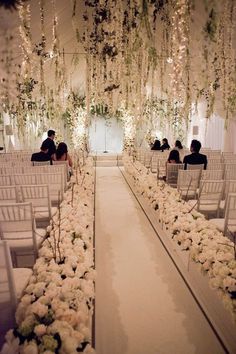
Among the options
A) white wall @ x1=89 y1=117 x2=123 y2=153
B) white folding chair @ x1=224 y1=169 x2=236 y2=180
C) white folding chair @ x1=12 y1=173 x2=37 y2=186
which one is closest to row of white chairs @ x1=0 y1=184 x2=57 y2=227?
white folding chair @ x1=12 y1=173 x2=37 y2=186

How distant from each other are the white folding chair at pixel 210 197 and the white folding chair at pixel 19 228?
2155 millimetres

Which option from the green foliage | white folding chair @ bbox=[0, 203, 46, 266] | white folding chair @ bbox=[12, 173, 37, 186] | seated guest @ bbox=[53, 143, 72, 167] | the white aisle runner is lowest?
the white aisle runner

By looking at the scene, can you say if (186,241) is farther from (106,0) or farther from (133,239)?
(106,0)

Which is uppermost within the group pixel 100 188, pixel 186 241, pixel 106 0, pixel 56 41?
pixel 106 0

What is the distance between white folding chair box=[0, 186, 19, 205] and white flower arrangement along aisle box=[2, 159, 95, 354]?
156cm

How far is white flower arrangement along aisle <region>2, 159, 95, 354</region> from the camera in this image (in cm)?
126

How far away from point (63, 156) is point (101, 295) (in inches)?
159

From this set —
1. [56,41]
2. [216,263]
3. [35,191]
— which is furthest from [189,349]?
[56,41]

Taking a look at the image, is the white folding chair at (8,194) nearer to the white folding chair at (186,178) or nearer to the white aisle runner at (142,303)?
the white aisle runner at (142,303)

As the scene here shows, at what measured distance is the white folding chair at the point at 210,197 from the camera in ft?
12.7

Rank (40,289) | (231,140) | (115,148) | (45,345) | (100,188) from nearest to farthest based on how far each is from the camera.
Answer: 1. (45,345)
2. (40,289)
3. (100,188)
4. (231,140)
5. (115,148)

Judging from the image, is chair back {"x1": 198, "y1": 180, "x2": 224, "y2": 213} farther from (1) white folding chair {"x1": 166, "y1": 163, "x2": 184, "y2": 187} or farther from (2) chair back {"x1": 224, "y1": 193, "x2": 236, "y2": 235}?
(1) white folding chair {"x1": 166, "y1": 163, "x2": 184, "y2": 187}

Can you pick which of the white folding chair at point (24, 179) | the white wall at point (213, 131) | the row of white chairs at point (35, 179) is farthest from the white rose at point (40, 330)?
the white wall at point (213, 131)

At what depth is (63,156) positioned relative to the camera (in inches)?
242
